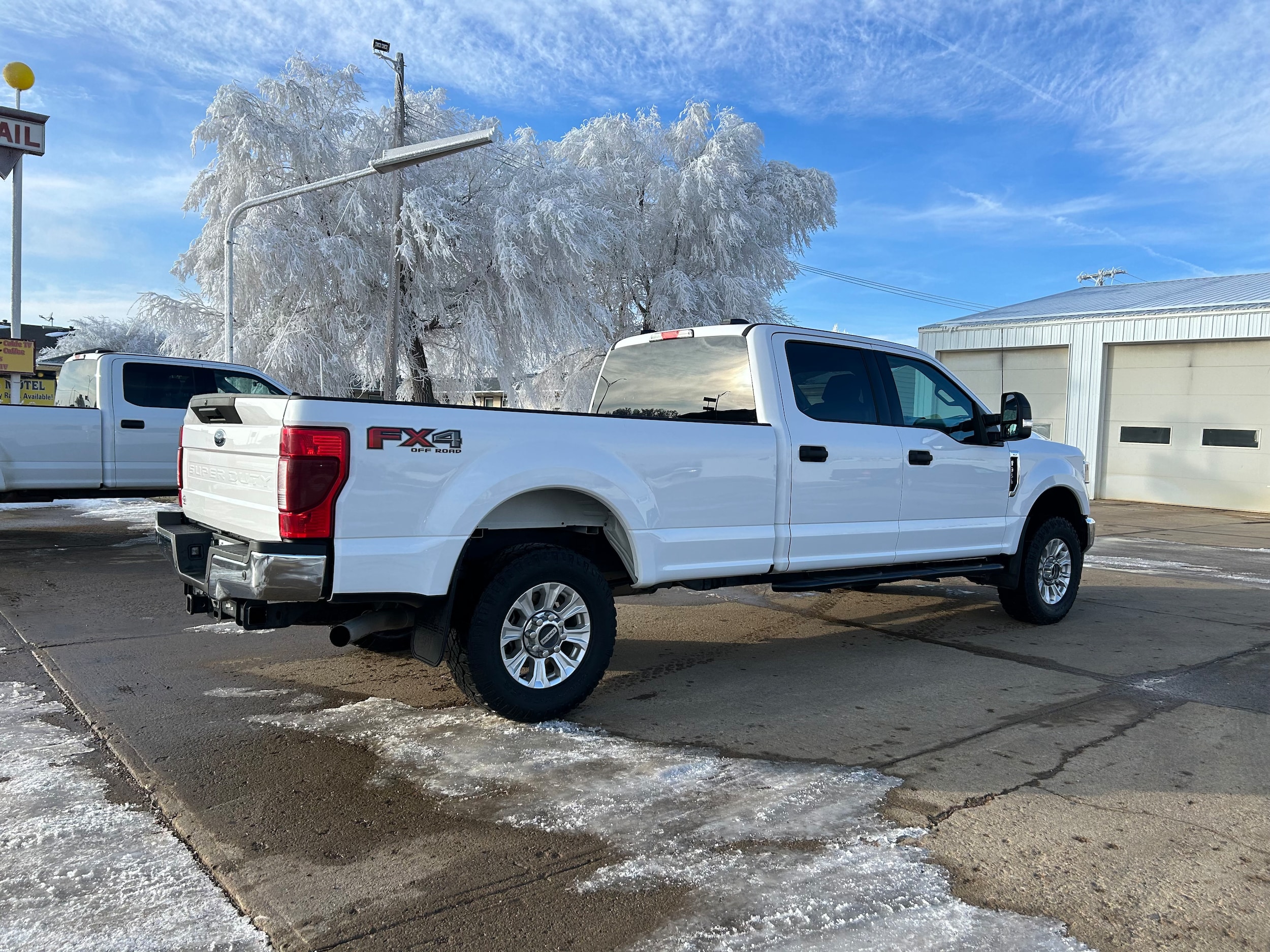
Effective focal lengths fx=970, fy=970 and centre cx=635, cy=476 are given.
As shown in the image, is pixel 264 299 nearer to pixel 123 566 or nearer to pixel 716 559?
pixel 123 566

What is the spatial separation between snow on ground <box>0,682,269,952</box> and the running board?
340 cm

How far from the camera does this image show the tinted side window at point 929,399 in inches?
253

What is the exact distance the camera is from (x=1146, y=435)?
20.6 meters

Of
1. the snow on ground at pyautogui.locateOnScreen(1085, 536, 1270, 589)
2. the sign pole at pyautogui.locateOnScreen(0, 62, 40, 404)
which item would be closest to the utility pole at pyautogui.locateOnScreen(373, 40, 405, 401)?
the sign pole at pyautogui.locateOnScreen(0, 62, 40, 404)

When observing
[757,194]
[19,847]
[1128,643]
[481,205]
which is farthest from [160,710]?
[757,194]

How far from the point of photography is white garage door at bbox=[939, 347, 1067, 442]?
72.2 feet

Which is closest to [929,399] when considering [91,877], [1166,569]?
[91,877]

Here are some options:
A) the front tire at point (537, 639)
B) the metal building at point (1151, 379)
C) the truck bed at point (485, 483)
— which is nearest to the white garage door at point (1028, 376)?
the metal building at point (1151, 379)

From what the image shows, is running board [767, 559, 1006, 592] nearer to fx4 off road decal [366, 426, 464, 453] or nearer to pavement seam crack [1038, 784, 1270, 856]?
pavement seam crack [1038, 784, 1270, 856]

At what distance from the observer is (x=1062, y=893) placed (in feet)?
10.3

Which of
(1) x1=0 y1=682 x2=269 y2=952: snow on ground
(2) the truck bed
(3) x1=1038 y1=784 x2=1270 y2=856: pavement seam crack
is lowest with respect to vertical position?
(1) x1=0 y1=682 x2=269 y2=952: snow on ground

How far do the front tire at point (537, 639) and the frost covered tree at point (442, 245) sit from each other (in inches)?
714

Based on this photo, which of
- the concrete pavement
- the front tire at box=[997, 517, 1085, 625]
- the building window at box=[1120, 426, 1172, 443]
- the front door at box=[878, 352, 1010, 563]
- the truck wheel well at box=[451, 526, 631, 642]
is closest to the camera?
the concrete pavement

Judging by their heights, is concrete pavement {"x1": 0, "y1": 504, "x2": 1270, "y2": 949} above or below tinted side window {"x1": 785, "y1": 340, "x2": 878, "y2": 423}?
below
